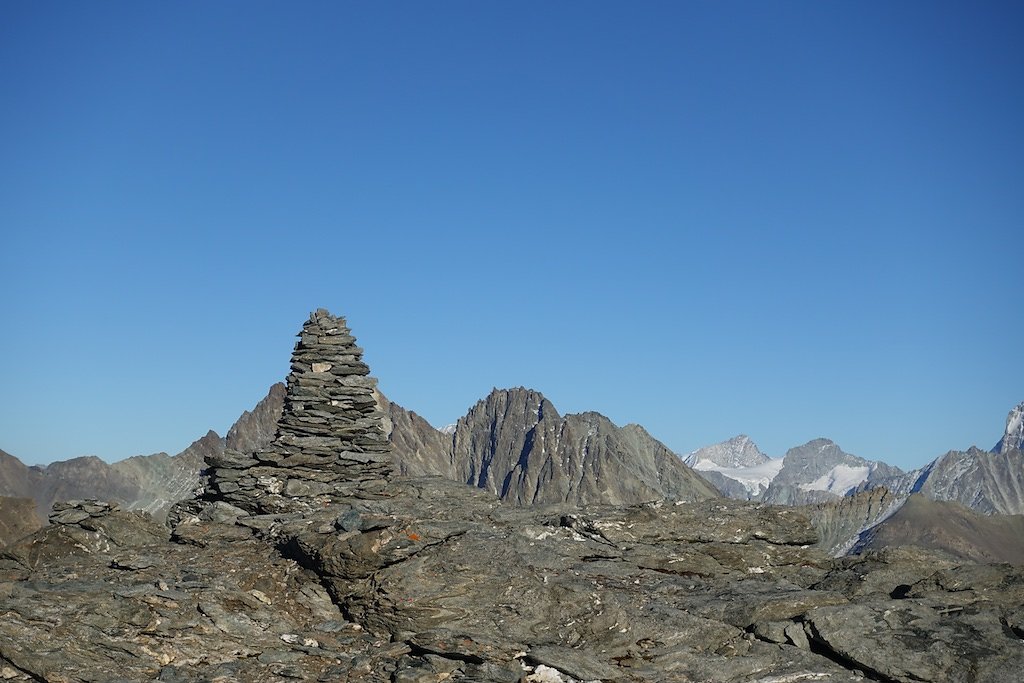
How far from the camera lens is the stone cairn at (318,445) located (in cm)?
2586

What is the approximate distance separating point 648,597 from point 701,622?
1.66m

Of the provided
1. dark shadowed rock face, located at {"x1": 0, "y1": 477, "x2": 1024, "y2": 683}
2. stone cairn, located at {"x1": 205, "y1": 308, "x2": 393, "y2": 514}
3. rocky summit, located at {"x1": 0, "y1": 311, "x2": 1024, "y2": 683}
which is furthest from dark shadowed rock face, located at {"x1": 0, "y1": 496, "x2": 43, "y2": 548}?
dark shadowed rock face, located at {"x1": 0, "y1": 477, "x2": 1024, "y2": 683}

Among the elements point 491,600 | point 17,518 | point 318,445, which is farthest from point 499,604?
point 17,518

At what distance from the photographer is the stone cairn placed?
25859mm

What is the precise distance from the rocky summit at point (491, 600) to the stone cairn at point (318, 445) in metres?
1.14

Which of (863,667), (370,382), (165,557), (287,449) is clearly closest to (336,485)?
(287,449)

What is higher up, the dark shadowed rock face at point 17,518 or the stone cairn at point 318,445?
the stone cairn at point 318,445

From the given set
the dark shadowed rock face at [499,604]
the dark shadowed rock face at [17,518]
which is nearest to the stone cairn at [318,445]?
the dark shadowed rock face at [499,604]

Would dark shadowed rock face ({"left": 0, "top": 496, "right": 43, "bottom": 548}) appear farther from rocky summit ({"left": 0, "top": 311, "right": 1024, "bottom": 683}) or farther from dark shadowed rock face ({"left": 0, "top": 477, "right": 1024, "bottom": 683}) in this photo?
dark shadowed rock face ({"left": 0, "top": 477, "right": 1024, "bottom": 683})

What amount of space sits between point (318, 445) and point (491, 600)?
11.3 m

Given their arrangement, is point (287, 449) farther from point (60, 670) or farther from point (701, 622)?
point (701, 622)

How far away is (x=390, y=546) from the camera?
18609mm

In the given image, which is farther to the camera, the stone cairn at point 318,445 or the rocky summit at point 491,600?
the stone cairn at point 318,445

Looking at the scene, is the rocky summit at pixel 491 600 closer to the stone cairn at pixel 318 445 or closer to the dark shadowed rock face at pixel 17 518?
the stone cairn at pixel 318 445
